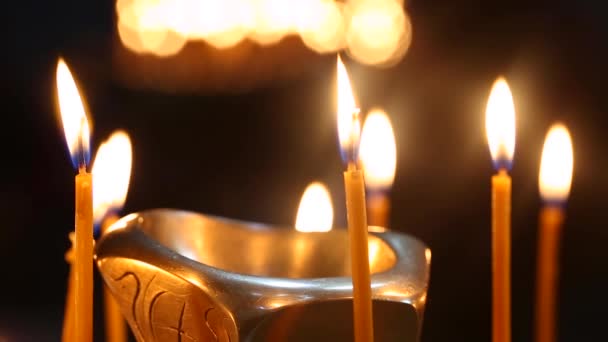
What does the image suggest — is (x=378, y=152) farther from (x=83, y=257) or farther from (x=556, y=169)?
(x=83, y=257)

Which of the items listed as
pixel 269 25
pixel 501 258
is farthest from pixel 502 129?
pixel 269 25

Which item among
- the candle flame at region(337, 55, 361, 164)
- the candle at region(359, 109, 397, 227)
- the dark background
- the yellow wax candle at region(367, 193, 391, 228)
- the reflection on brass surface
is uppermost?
the candle flame at region(337, 55, 361, 164)

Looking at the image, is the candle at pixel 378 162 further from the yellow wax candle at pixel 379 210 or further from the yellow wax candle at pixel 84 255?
the yellow wax candle at pixel 84 255

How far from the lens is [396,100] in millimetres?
1769

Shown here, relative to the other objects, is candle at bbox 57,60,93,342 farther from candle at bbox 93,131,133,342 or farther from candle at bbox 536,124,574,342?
candle at bbox 536,124,574,342

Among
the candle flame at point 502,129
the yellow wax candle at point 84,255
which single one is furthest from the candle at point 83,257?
the candle flame at point 502,129

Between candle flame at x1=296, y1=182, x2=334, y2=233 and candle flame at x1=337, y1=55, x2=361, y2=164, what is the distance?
290 millimetres

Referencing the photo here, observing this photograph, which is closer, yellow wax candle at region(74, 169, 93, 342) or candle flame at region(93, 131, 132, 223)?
yellow wax candle at region(74, 169, 93, 342)

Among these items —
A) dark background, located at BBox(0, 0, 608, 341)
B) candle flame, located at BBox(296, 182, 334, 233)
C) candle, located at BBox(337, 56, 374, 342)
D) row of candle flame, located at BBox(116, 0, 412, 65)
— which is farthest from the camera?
row of candle flame, located at BBox(116, 0, 412, 65)

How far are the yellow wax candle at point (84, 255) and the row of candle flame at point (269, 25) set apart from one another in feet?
4.15

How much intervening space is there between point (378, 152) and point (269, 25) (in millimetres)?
857

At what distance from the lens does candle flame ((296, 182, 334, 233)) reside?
735mm

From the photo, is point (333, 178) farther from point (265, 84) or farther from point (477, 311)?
point (477, 311)

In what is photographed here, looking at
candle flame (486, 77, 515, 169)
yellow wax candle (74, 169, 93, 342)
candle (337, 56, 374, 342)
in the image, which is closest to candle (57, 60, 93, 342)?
yellow wax candle (74, 169, 93, 342)
